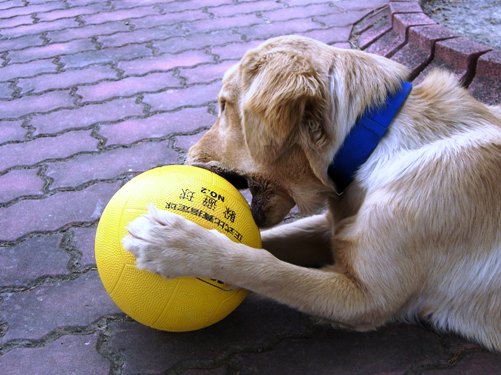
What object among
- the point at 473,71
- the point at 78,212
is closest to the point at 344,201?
the point at 78,212

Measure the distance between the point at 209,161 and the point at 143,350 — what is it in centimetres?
86

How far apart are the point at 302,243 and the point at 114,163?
4.76ft

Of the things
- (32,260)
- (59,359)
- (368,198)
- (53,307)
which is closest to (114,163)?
(32,260)

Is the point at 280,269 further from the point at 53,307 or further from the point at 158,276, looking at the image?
the point at 53,307

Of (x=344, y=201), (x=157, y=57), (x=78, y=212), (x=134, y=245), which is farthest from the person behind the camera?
(x=157, y=57)

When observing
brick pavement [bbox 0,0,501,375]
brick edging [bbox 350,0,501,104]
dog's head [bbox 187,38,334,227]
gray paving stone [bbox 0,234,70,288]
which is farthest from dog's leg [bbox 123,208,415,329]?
brick edging [bbox 350,0,501,104]

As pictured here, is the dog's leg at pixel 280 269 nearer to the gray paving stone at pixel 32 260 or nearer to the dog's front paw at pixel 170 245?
the dog's front paw at pixel 170 245

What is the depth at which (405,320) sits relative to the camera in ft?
8.59

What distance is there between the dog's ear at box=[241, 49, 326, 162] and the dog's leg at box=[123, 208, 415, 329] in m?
0.43

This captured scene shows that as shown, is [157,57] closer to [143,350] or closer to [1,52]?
[1,52]

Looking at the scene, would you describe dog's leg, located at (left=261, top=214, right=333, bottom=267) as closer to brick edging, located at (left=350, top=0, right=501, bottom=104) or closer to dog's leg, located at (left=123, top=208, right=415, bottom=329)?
dog's leg, located at (left=123, top=208, right=415, bottom=329)

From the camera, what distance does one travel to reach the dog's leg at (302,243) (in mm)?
2973

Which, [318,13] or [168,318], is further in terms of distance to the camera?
[318,13]

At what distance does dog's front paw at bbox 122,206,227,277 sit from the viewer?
2221 millimetres
